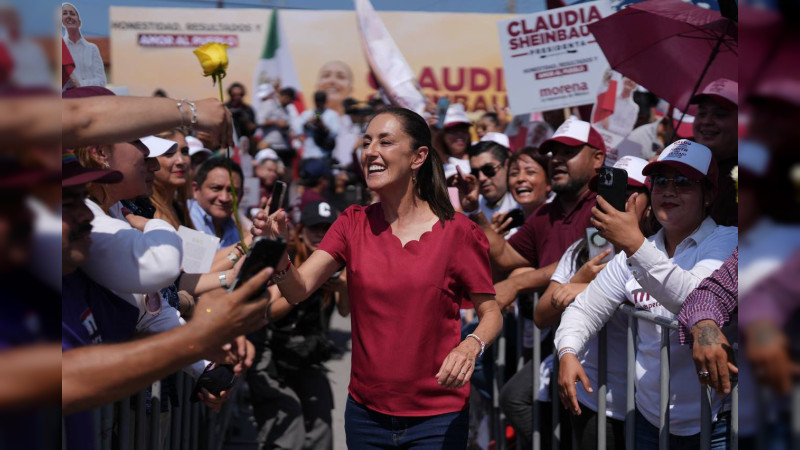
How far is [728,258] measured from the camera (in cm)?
335

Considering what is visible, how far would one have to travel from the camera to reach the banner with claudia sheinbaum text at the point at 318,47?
64.2ft

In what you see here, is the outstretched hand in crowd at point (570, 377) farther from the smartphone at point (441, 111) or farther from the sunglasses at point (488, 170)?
the smartphone at point (441, 111)

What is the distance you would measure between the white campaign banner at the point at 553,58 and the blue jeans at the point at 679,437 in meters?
3.83

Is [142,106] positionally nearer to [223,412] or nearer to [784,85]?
[784,85]

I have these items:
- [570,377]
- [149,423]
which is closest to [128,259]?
[149,423]

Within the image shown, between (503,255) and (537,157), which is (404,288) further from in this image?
(537,157)

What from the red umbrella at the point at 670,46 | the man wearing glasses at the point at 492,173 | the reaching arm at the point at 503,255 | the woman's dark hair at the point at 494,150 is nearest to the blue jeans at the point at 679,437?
the reaching arm at the point at 503,255

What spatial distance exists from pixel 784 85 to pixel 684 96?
5296 millimetres

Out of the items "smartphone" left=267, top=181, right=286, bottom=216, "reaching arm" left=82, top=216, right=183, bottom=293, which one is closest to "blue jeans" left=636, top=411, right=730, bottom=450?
"smartphone" left=267, top=181, right=286, bottom=216

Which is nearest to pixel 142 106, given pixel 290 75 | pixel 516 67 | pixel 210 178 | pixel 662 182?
pixel 662 182

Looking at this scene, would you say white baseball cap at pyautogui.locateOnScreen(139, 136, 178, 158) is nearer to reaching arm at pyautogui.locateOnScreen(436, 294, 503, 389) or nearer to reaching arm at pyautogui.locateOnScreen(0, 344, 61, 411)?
reaching arm at pyautogui.locateOnScreen(436, 294, 503, 389)

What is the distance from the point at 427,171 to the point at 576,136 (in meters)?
1.63

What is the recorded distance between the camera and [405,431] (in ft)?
11.8

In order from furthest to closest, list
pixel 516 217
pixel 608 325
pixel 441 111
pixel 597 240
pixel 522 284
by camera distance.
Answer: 1. pixel 441 111
2. pixel 516 217
3. pixel 522 284
4. pixel 597 240
5. pixel 608 325
